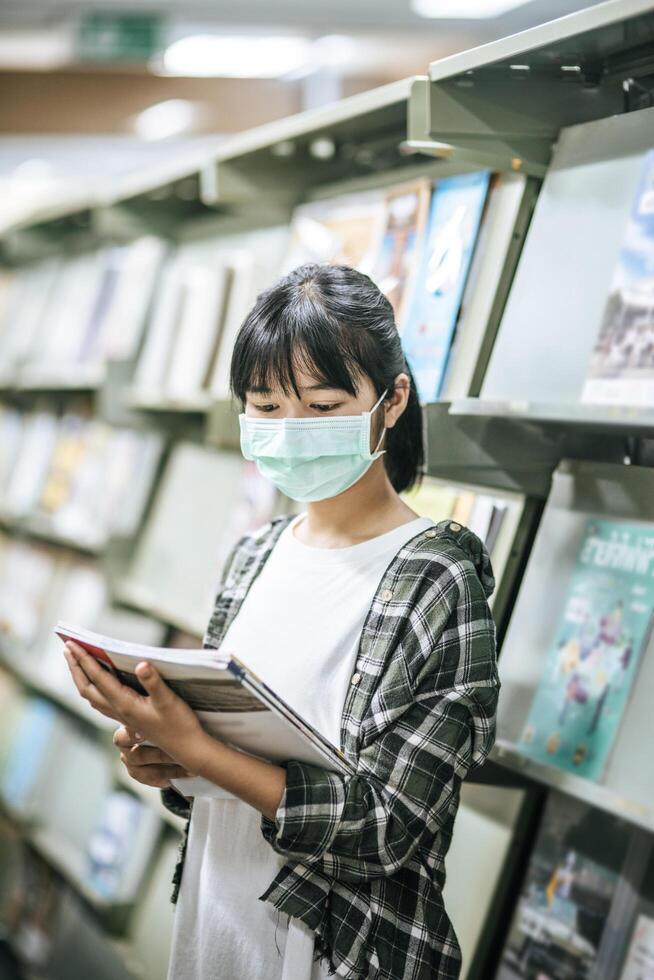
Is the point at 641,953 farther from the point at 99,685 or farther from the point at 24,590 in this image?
the point at 24,590

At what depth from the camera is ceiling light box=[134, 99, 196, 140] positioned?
19.3 ft

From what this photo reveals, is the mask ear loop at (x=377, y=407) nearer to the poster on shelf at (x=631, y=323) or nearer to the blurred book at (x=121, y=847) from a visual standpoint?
the poster on shelf at (x=631, y=323)

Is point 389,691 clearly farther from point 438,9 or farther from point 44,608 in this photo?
point 438,9

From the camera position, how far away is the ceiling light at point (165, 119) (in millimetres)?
5891

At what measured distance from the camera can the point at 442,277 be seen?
1913mm

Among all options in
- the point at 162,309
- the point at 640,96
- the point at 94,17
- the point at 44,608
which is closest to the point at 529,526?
the point at 640,96

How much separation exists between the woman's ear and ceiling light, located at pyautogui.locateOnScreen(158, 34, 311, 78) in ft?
13.7

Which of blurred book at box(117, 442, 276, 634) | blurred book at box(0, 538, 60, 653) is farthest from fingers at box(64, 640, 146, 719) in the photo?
blurred book at box(0, 538, 60, 653)

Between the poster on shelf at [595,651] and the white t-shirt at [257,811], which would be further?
the poster on shelf at [595,651]

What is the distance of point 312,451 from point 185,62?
484 centimetres

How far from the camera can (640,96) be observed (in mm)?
1675

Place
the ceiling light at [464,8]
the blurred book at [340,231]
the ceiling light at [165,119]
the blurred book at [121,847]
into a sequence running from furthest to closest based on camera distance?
1. the ceiling light at [165,119]
2. the ceiling light at [464,8]
3. the blurred book at [121,847]
4. the blurred book at [340,231]

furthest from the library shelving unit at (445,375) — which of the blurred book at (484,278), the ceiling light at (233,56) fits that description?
the ceiling light at (233,56)

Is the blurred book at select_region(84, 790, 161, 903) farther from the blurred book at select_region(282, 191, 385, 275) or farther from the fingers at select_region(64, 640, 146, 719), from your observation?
the fingers at select_region(64, 640, 146, 719)
